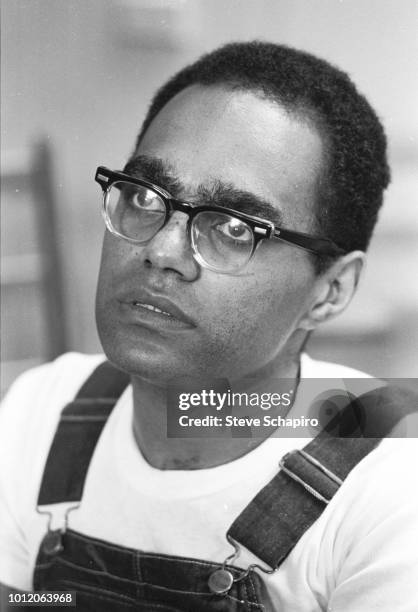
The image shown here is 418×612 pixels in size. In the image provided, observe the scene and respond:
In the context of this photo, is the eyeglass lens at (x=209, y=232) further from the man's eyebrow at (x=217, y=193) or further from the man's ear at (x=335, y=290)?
the man's ear at (x=335, y=290)

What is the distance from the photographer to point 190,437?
2.48 ft

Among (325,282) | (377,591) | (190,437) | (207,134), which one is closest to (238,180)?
(207,134)

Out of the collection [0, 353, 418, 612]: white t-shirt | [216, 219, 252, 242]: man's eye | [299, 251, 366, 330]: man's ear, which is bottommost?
[0, 353, 418, 612]: white t-shirt

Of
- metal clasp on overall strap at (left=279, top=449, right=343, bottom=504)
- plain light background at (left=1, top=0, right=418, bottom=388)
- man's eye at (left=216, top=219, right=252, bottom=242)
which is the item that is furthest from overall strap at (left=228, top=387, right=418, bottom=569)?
man's eye at (left=216, top=219, right=252, bottom=242)

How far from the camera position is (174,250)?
663mm

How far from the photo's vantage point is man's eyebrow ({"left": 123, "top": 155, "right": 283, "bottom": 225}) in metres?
0.67

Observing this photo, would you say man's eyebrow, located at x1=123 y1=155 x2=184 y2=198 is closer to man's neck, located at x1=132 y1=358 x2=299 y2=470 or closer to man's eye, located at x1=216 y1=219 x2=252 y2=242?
man's eye, located at x1=216 y1=219 x2=252 y2=242

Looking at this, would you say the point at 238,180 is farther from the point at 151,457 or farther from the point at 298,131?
the point at 151,457

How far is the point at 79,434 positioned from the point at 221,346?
0.81 feet

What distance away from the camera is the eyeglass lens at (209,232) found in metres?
0.67

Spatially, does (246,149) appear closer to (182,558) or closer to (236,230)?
(236,230)

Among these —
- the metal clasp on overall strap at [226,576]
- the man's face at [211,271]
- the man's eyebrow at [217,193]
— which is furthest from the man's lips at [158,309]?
the metal clasp on overall strap at [226,576]

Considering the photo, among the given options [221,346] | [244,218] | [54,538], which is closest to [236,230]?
[244,218]

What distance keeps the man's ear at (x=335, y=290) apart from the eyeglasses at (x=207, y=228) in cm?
7
